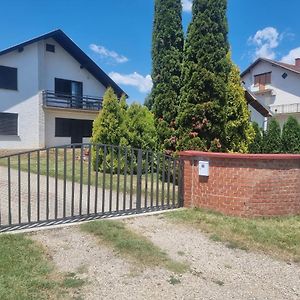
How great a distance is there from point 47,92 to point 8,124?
3.19 meters

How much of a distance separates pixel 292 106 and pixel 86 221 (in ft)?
89.9

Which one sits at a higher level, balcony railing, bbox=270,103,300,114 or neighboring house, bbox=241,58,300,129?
neighboring house, bbox=241,58,300,129

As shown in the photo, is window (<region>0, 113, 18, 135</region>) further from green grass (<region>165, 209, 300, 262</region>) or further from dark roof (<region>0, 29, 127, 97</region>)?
green grass (<region>165, 209, 300, 262</region>)

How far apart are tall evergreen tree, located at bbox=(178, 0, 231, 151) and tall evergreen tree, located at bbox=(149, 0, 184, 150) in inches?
64.3

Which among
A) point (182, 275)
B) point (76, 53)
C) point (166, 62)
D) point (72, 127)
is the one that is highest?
point (76, 53)

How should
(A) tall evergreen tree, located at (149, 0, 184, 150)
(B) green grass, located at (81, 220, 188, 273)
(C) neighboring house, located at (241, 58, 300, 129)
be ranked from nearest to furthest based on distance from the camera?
(B) green grass, located at (81, 220, 188, 273) < (A) tall evergreen tree, located at (149, 0, 184, 150) < (C) neighboring house, located at (241, 58, 300, 129)

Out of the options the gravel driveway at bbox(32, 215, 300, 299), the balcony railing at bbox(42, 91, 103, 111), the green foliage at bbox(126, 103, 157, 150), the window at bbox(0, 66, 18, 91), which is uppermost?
the window at bbox(0, 66, 18, 91)

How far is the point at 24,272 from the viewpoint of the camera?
3836 millimetres

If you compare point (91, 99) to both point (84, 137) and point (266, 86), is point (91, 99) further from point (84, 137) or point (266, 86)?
point (266, 86)

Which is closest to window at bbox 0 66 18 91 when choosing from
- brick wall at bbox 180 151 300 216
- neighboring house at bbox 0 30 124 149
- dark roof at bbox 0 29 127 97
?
neighboring house at bbox 0 30 124 149

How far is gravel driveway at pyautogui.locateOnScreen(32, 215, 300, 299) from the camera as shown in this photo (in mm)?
3590

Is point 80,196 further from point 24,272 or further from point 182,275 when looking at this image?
point 182,275

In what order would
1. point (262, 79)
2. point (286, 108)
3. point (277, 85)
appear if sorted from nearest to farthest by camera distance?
point (286, 108)
point (277, 85)
point (262, 79)

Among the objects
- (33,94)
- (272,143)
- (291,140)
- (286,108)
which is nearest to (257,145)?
(272,143)
